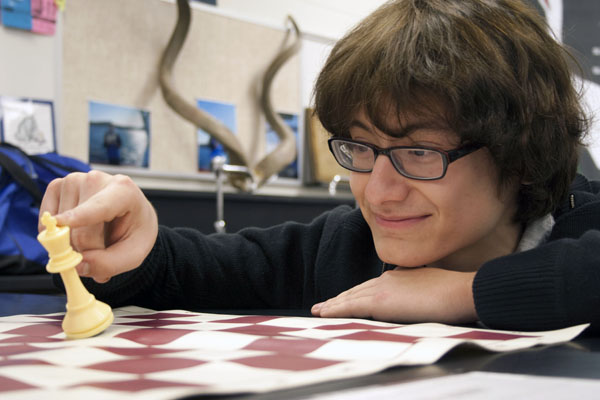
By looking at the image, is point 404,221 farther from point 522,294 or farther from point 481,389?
point 481,389

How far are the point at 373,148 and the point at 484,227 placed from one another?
0.70ft

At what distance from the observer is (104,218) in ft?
2.58

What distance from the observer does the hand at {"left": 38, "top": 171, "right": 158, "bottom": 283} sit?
81 centimetres

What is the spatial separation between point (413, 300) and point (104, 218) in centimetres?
38

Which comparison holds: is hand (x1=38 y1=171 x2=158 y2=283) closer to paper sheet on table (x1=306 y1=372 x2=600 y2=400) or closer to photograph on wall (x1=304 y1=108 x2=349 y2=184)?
paper sheet on table (x1=306 y1=372 x2=600 y2=400)

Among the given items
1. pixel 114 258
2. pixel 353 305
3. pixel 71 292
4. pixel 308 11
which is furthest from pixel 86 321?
pixel 308 11

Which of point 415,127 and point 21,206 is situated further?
point 21,206

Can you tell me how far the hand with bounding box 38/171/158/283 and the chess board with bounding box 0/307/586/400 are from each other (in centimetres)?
9

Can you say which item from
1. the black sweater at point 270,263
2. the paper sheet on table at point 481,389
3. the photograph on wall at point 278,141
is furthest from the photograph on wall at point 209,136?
the paper sheet on table at point 481,389

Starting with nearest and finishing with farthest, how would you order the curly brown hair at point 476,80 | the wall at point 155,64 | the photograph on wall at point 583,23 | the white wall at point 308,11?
the curly brown hair at point 476,80, the wall at point 155,64, the white wall at point 308,11, the photograph on wall at point 583,23

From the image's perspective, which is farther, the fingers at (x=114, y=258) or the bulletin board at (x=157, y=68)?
the bulletin board at (x=157, y=68)

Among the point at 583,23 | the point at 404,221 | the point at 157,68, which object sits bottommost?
the point at 404,221

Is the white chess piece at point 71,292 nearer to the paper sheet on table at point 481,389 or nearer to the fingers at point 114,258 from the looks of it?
the fingers at point 114,258

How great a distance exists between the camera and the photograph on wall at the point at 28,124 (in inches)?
102
